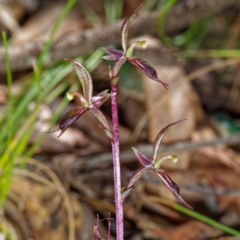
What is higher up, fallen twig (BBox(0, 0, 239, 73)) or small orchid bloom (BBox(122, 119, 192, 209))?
fallen twig (BBox(0, 0, 239, 73))

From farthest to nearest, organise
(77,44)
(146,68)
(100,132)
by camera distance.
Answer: (100,132)
(77,44)
(146,68)

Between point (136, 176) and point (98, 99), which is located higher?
point (98, 99)

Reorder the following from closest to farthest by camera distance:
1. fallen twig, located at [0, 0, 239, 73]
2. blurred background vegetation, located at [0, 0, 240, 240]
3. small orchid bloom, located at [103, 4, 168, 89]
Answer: small orchid bloom, located at [103, 4, 168, 89], blurred background vegetation, located at [0, 0, 240, 240], fallen twig, located at [0, 0, 239, 73]

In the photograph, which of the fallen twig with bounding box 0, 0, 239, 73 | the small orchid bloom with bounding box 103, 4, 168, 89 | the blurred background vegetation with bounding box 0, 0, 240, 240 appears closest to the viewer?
the small orchid bloom with bounding box 103, 4, 168, 89

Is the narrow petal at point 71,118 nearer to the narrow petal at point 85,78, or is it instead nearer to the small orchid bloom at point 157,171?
the narrow petal at point 85,78

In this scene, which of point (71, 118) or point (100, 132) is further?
point (100, 132)

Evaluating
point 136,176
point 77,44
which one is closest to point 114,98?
point 136,176

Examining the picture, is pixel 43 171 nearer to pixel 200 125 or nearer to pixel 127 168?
pixel 127 168

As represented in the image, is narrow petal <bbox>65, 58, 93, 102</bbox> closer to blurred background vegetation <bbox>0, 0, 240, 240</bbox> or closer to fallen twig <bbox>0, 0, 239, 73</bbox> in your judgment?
blurred background vegetation <bbox>0, 0, 240, 240</bbox>

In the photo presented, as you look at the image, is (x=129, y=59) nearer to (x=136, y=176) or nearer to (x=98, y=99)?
(x=98, y=99)

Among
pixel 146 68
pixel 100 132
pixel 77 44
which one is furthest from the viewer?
pixel 100 132

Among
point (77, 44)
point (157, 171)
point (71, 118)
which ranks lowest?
point (157, 171)

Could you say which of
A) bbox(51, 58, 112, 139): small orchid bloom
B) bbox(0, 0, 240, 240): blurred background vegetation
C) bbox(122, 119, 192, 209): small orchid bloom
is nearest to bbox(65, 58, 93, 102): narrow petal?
bbox(51, 58, 112, 139): small orchid bloom

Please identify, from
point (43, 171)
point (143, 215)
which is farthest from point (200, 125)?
point (43, 171)
